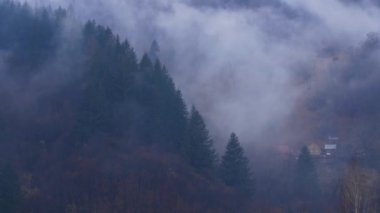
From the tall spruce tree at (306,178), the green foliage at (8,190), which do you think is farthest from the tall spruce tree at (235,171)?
the green foliage at (8,190)

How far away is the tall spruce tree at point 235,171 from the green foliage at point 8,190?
21.5m

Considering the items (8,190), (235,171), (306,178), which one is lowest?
(8,190)

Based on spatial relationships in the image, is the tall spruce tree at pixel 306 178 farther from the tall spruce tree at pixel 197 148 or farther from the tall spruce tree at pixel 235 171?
the tall spruce tree at pixel 197 148

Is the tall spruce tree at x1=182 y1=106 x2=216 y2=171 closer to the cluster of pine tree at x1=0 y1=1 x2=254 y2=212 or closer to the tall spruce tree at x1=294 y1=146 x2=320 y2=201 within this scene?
the cluster of pine tree at x1=0 y1=1 x2=254 y2=212

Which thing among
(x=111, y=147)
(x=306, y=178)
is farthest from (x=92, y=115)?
(x=306, y=178)

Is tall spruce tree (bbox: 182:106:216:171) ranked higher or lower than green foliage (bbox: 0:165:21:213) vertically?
higher

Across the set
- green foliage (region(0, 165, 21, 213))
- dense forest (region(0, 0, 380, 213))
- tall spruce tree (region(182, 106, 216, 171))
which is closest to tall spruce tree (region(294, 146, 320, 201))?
dense forest (region(0, 0, 380, 213))

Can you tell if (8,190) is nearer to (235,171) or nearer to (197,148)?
(197,148)

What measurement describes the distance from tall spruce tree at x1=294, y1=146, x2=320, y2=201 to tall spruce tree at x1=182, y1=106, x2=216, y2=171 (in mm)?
12478

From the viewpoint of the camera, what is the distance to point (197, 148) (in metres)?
56.1

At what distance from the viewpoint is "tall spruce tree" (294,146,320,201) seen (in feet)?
210

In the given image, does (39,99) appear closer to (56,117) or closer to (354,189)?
(56,117)

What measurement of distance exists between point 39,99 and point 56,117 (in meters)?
5.13

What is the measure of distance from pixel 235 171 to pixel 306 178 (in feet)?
38.6
